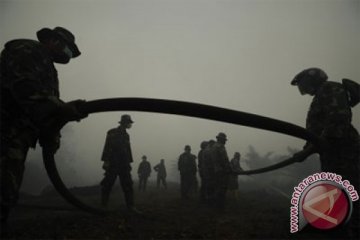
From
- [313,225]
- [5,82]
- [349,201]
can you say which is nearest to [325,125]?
[349,201]

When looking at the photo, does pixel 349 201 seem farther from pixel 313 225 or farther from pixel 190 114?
pixel 190 114

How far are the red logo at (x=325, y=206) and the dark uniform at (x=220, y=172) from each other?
482 cm

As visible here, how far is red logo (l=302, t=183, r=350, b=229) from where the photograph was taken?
350 centimetres

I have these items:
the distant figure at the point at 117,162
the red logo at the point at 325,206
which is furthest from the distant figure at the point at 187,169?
the red logo at the point at 325,206

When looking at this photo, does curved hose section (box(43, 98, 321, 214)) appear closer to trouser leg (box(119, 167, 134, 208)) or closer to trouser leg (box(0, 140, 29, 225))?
trouser leg (box(0, 140, 29, 225))

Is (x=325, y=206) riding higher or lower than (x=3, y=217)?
higher

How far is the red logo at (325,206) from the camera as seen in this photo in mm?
3502

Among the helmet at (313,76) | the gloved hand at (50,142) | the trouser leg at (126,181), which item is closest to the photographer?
the gloved hand at (50,142)

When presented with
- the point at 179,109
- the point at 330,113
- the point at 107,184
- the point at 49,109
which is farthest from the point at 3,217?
the point at 330,113

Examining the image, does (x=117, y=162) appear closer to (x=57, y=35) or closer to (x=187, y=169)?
(x=57, y=35)

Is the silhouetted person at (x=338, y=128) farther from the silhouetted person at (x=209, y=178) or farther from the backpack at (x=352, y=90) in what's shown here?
the silhouetted person at (x=209, y=178)

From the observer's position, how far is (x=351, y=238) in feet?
12.9

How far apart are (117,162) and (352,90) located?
18.2 feet

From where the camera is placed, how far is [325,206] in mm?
3529
